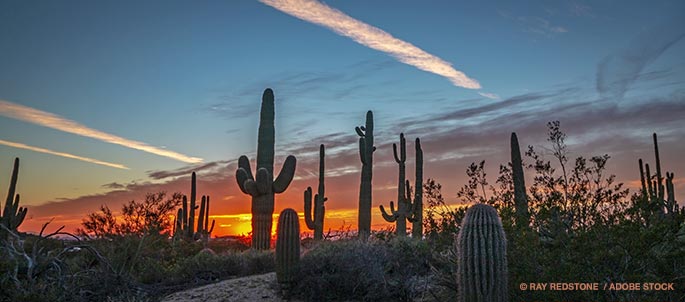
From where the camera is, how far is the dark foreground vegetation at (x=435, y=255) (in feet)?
23.7

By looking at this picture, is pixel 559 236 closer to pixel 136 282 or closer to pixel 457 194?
pixel 457 194

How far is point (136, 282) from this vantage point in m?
12.4

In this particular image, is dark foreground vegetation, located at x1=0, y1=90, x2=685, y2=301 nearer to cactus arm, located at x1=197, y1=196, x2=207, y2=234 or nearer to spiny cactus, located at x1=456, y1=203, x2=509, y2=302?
spiny cactus, located at x1=456, y1=203, x2=509, y2=302

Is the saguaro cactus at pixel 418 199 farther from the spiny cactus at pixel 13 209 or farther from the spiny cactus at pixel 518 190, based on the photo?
the spiny cactus at pixel 13 209

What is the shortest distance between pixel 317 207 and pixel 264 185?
715 cm

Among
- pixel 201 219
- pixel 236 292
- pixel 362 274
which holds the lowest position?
pixel 236 292

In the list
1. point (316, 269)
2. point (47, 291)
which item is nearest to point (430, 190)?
point (316, 269)

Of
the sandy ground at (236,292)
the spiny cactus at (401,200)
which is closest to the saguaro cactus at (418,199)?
the spiny cactus at (401,200)

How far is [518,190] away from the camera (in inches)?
424

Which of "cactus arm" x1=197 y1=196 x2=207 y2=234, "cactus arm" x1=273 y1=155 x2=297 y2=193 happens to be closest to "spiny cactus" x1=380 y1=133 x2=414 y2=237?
"cactus arm" x1=273 y1=155 x2=297 y2=193

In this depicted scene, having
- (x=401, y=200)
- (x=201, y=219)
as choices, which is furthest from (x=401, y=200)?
(x=201, y=219)

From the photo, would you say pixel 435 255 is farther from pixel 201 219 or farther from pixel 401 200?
pixel 201 219

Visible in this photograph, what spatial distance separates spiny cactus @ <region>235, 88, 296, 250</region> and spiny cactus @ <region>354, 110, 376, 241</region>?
5.10 metres

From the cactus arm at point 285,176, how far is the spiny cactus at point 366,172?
5001 millimetres
